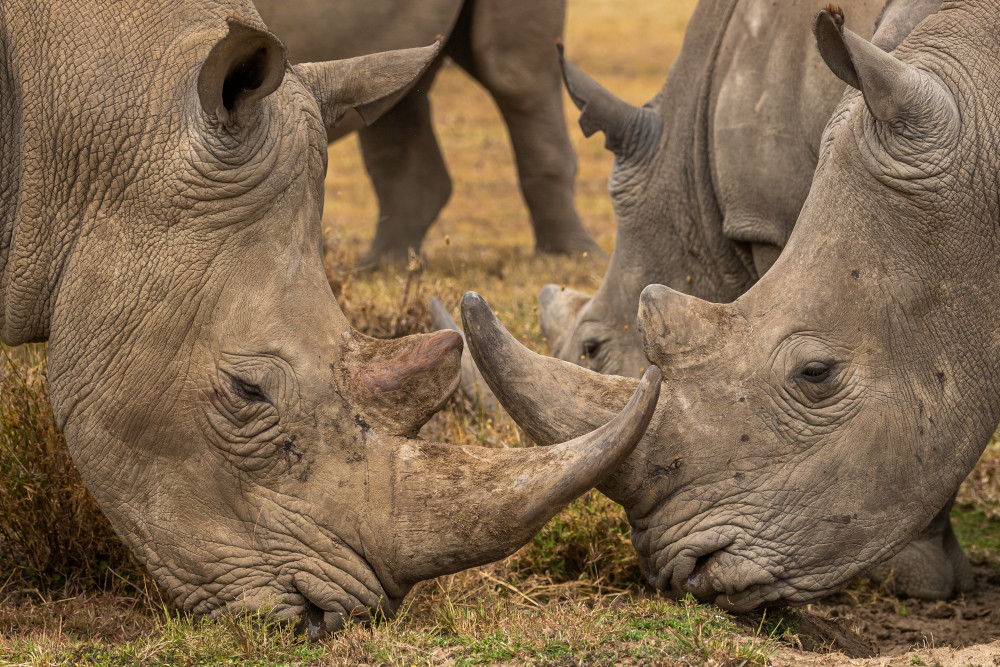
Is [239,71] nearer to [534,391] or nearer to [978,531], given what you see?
[534,391]

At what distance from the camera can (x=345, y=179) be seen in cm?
1476

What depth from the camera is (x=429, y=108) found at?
9.82 metres

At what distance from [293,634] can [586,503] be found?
59.7 inches

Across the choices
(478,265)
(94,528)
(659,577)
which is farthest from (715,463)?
(478,265)

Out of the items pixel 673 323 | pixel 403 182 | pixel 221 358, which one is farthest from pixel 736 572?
pixel 403 182

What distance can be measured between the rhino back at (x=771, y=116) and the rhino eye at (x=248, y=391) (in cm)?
233

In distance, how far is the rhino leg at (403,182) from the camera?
9766mm

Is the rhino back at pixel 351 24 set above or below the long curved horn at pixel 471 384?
above

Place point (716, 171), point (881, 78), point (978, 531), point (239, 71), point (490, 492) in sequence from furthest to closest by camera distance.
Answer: point (978, 531) → point (716, 171) → point (881, 78) → point (239, 71) → point (490, 492)

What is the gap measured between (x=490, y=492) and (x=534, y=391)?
1.83 ft

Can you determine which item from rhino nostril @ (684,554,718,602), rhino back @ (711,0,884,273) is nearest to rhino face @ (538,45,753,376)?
rhino back @ (711,0,884,273)

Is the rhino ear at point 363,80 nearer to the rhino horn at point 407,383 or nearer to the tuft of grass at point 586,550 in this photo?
the rhino horn at point 407,383

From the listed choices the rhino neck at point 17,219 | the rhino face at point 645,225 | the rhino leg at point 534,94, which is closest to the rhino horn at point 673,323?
the rhino face at point 645,225

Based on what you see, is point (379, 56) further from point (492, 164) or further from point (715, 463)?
point (492, 164)
